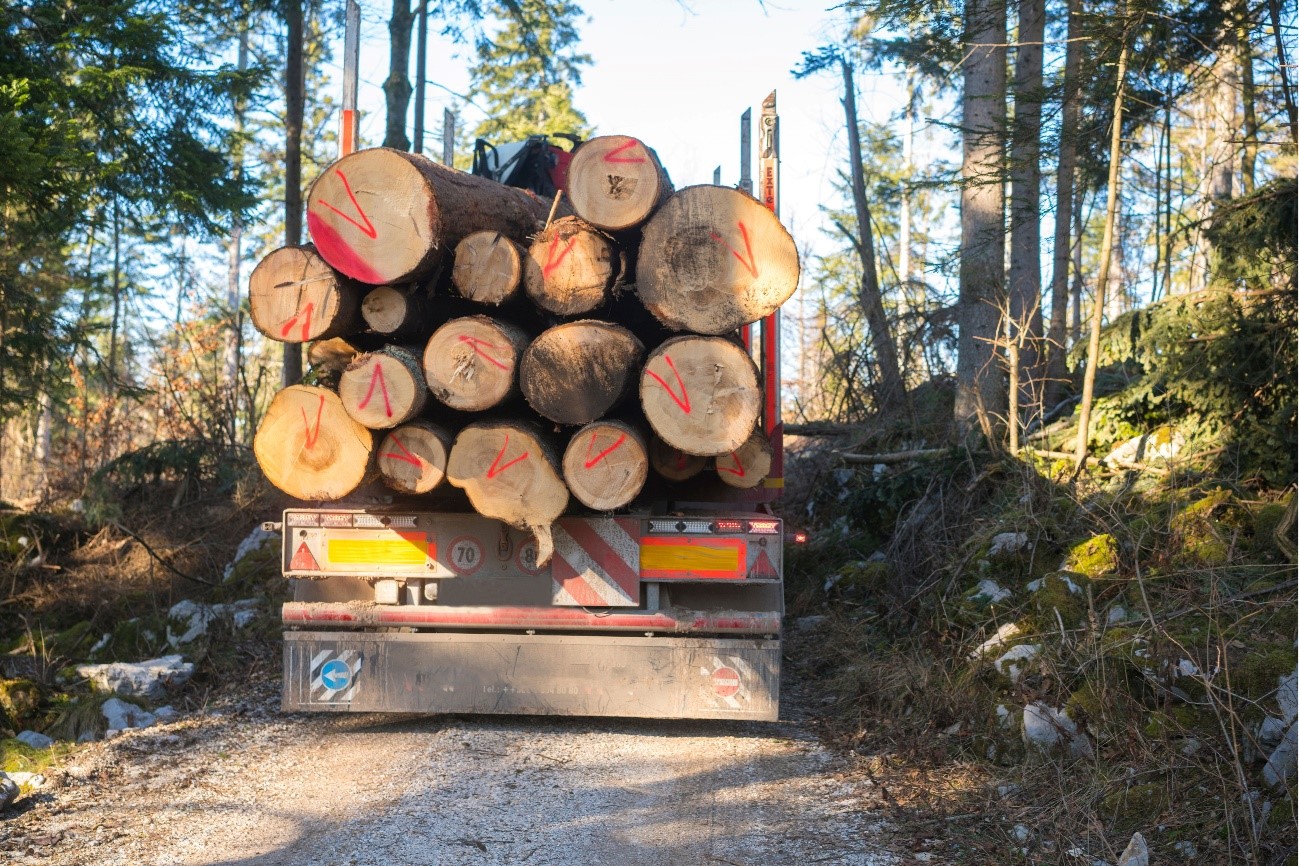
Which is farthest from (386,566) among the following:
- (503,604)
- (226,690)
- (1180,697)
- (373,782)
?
(1180,697)

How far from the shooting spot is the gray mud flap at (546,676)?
602 centimetres

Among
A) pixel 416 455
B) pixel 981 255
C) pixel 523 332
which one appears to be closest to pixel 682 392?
pixel 523 332

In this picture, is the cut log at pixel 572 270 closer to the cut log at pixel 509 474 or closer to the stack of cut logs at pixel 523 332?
the stack of cut logs at pixel 523 332

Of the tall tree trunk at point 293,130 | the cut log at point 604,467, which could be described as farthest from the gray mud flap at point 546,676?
the tall tree trunk at point 293,130

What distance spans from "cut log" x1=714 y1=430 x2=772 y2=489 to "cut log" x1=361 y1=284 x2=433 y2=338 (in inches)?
72.8

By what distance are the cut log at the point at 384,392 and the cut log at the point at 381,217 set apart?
45 centimetres

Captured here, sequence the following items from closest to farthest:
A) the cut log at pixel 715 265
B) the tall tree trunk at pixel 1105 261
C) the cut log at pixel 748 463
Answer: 1. the cut log at pixel 715 265
2. the cut log at pixel 748 463
3. the tall tree trunk at pixel 1105 261

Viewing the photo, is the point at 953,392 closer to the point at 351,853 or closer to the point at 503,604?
the point at 503,604

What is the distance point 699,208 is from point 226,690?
435cm

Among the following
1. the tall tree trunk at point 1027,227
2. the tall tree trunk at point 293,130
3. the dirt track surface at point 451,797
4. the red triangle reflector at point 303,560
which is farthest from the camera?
the tall tree trunk at point 293,130

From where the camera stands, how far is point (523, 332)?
6.00 meters

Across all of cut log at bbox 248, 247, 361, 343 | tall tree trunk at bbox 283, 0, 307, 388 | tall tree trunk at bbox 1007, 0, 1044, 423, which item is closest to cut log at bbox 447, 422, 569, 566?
cut log at bbox 248, 247, 361, 343

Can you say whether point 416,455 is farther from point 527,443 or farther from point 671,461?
point 671,461

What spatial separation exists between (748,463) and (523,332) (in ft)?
4.76
